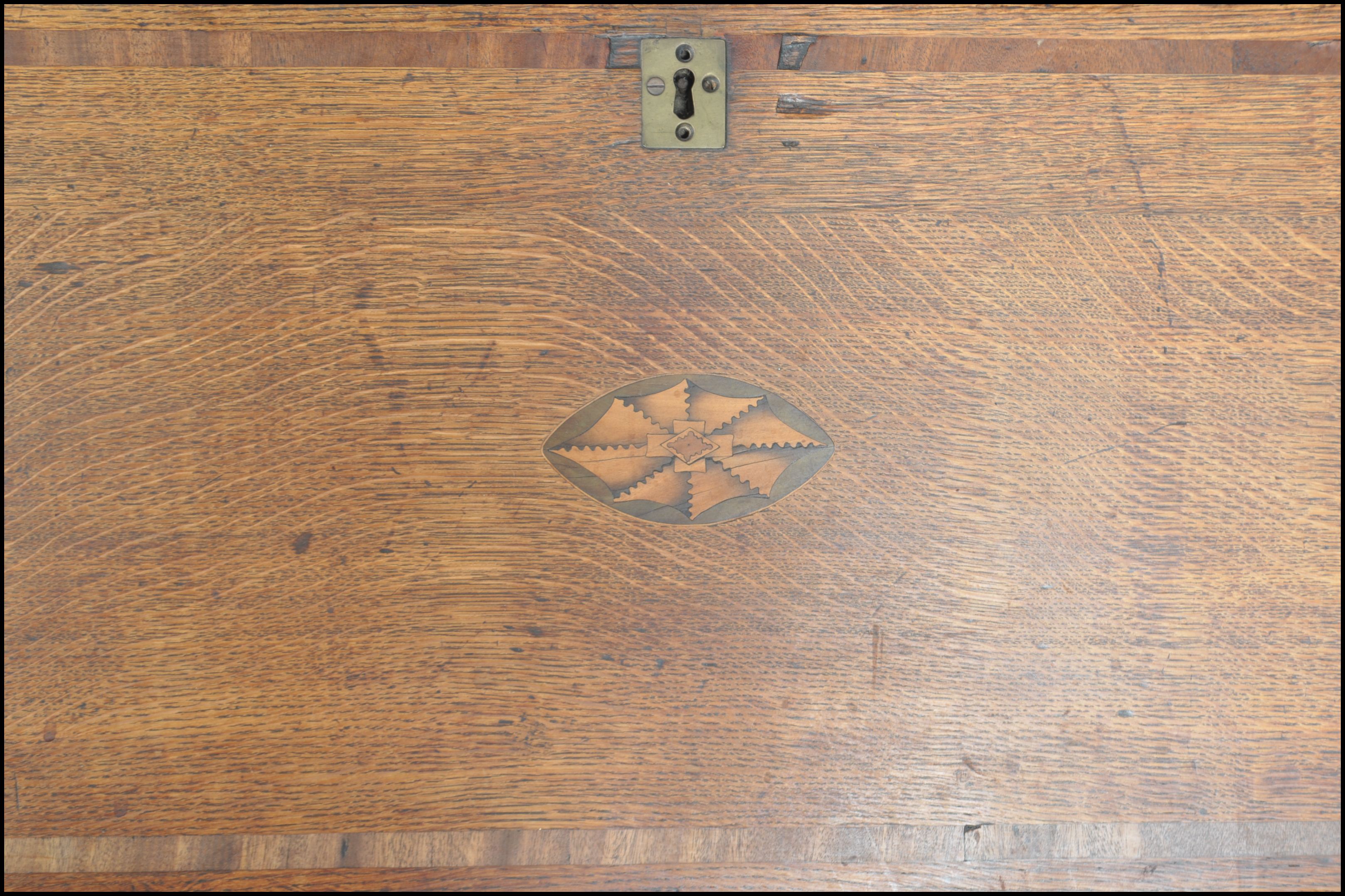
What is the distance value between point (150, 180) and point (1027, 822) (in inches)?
37.9

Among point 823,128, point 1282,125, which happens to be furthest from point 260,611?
point 1282,125

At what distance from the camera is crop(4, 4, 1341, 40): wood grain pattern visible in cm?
62

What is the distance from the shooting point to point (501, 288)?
63 cm

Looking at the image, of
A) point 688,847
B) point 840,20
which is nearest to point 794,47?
point 840,20

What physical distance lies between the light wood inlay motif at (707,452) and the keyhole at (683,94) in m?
0.23

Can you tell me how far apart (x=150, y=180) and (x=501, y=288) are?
0.31m

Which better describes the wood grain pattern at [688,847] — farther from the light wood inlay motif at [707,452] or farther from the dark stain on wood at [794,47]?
the dark stain on wood at [794,47]

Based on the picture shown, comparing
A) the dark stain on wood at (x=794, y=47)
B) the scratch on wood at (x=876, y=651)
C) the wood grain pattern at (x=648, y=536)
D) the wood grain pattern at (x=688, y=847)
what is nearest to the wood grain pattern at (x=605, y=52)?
the dark stain on wood at (x=794, y=47)

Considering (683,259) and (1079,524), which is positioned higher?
(683,259)

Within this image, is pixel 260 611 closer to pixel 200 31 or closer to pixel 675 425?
pixel 675 425

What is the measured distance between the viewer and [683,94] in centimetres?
62

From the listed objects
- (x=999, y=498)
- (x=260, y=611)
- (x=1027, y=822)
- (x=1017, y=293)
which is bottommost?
(x=1027, y=822)

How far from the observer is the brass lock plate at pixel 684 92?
2.02ft

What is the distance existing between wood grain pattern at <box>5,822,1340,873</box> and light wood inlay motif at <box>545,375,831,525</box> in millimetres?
301
